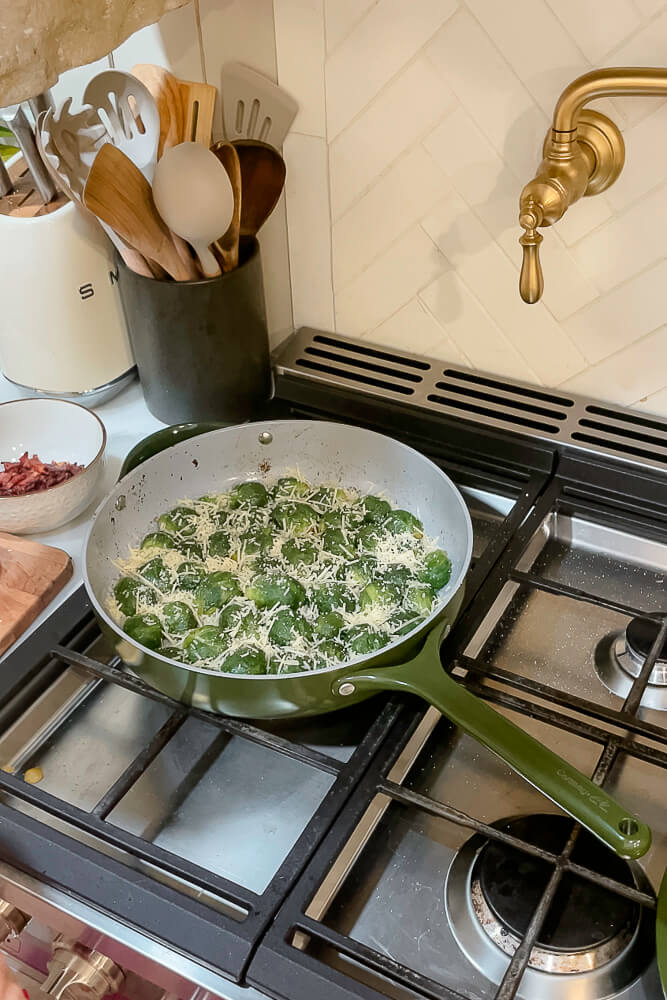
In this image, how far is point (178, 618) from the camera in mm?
885

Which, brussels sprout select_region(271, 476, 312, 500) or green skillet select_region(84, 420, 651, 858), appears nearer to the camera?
green skillet select_region(84, 420, 651, 858)

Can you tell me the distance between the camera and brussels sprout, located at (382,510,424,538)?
3.23 feet

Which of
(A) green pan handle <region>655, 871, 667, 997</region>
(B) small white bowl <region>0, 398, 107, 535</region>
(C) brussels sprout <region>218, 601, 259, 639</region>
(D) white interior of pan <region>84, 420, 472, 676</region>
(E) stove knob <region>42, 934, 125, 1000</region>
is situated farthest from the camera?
(B) small white bowl <region>0, 398, 107, 535</region>

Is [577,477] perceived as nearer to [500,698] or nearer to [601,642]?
[601,642]

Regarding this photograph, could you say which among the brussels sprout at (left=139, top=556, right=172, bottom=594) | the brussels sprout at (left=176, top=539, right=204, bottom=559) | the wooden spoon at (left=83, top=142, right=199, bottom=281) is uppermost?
the wooden spoon at (left=83, top=142, right=199, bottom=281)

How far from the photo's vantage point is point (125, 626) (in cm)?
88

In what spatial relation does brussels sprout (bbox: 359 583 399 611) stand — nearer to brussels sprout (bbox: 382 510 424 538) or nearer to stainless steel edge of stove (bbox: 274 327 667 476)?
brussels sprout (bbox: 382 510 424 538)

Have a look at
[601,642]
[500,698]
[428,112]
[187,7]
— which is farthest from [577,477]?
[187,7]

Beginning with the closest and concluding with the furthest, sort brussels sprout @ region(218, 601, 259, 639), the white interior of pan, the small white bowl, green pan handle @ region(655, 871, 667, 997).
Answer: green pan handle @ region(655, 871, 667, 997) → brussels sprout @ region(218, 601, 259, 639) → the white interior of pan → the small white bowl

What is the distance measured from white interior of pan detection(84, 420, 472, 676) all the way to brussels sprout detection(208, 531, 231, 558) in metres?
0.08

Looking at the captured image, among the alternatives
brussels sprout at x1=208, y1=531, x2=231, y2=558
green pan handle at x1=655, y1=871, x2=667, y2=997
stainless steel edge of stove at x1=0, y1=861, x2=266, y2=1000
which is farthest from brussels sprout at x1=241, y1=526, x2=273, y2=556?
green pan handle at x1=655, y1=871, x2=667, y2=997

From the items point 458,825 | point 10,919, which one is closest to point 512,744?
point 458,825

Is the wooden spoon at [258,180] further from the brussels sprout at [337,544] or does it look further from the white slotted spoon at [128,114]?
the brussels sprout at [337,544]

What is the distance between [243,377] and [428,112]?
0.35 meters
